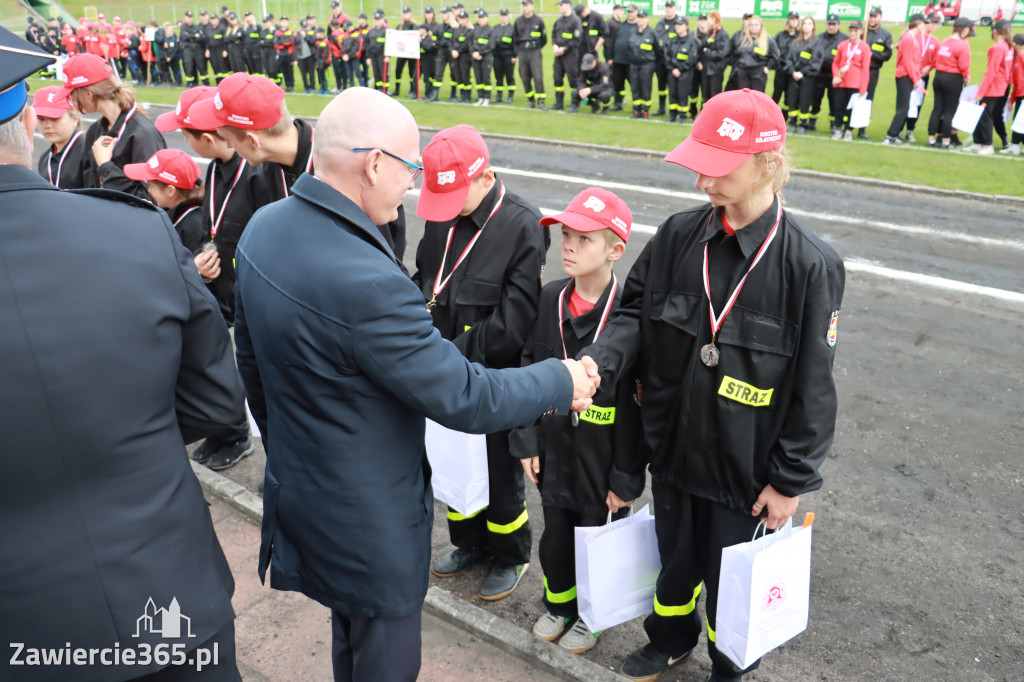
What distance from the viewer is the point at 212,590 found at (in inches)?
96.7

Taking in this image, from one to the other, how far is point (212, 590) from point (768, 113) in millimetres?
2548

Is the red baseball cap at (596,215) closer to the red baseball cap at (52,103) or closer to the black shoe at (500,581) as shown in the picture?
the black shoe at (500,581)

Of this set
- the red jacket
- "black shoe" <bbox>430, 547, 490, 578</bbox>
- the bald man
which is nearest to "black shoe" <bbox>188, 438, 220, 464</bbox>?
"black shoe" <bbox>430, 547, 490, 578</bbox>

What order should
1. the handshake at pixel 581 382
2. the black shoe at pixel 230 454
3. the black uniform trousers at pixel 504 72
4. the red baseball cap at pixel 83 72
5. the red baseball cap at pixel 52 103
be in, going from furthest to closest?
the black uniform trousers at pixel 504 72 → the red baseball cap at pixel 52 103 → the red baseball cap at pixel 83 72 → the black shoe at pixel 230 454 → the handshake at pixel 581 382

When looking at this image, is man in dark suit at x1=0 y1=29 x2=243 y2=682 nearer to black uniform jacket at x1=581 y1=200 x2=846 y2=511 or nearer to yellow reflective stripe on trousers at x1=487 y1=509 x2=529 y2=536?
black uniform jacket at x1=581 y1=200 x2=846 y2=511

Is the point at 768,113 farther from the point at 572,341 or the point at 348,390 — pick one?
the point at 348,390

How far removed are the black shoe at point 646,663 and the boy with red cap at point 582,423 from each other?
265 mm

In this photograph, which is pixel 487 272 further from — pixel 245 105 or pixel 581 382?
pixel 245 105

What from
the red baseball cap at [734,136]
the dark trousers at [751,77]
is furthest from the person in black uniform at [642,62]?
the red baseball cap at [734,136]

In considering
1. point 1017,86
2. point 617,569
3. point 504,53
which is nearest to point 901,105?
point 1017,86

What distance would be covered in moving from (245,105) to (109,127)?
2870 millimetres

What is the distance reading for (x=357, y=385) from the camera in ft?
8.23

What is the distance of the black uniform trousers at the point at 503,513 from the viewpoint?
4344 millimetres

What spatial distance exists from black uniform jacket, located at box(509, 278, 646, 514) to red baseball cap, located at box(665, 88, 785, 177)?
0.86m
